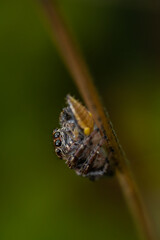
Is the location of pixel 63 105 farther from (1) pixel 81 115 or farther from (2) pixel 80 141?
(1) pixel 81 115

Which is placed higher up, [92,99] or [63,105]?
[63,105]

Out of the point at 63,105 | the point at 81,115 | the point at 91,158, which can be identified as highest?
the point at 63,105

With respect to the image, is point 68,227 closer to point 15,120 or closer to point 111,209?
point 111,209

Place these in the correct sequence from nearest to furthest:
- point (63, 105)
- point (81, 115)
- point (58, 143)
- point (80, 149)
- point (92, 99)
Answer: point (92, 99) → point (81, 115) → point (80, 149) → point (58, 143) → point (63, 105)

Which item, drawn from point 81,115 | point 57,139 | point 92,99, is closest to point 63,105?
point 57,139

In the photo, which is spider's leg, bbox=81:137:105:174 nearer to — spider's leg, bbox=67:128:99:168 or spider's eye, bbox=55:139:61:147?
spider's leg, bbox=67:128:99:168

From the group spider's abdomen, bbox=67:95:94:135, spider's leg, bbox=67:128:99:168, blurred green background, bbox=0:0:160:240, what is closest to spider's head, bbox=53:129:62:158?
spider's leg, bbox=67:128:99:168
